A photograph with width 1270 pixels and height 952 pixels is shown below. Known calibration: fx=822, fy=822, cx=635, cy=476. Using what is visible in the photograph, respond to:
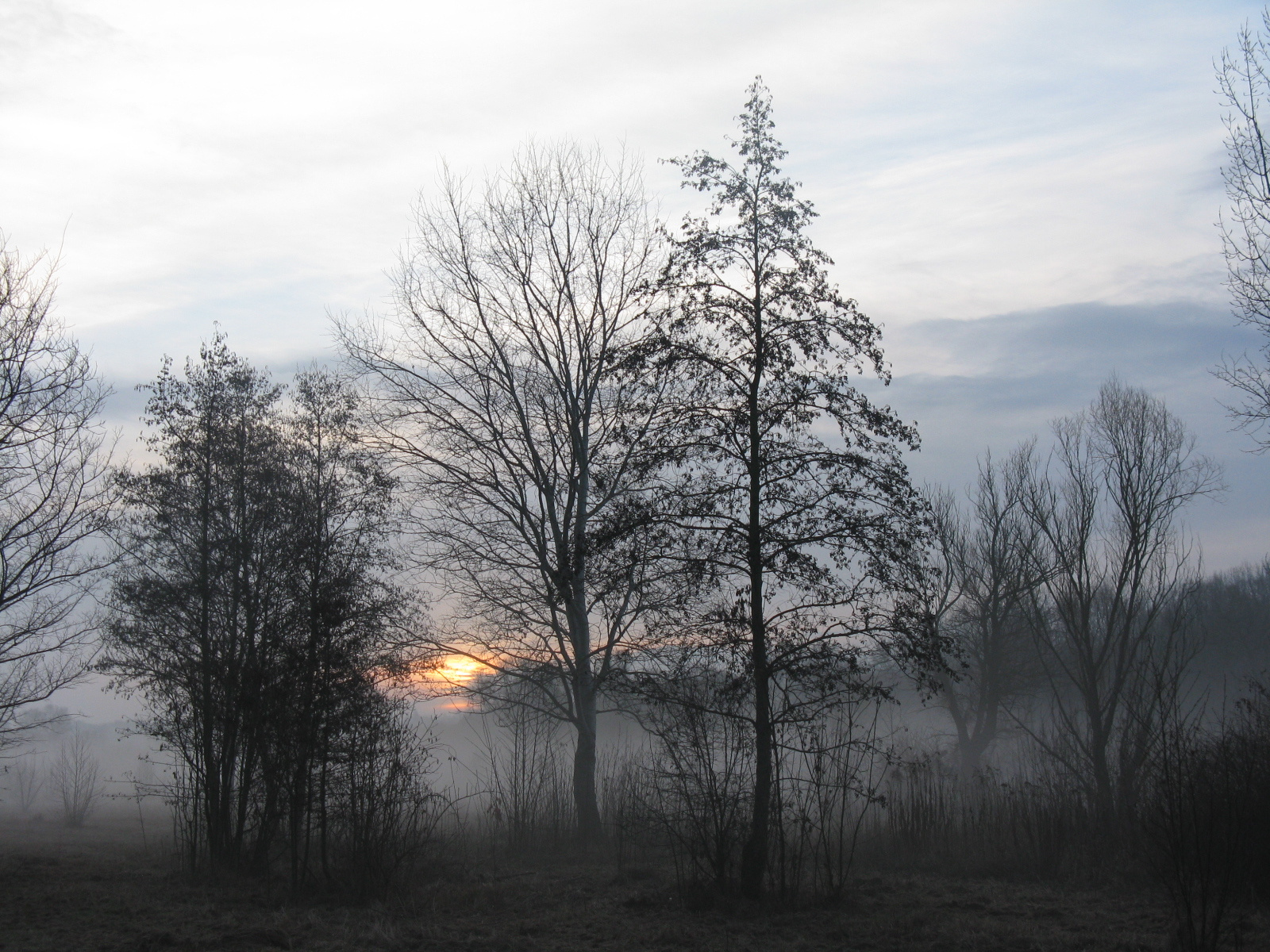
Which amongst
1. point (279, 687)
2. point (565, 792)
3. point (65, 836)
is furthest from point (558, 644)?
point (65, 836)

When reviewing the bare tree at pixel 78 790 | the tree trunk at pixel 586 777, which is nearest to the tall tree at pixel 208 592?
the tree trunk at pixel 586 777

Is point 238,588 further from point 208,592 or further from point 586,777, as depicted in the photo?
point 586,777

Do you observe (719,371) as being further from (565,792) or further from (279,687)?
(565,792)

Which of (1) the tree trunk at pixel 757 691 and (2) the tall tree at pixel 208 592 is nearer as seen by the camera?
(1) the tree trunk at pixel 757 691

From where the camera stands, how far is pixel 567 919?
9.67 metres


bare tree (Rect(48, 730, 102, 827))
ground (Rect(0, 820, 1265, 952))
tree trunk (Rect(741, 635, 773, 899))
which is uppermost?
tree trunk (Rect(741, 635, 773, 899))

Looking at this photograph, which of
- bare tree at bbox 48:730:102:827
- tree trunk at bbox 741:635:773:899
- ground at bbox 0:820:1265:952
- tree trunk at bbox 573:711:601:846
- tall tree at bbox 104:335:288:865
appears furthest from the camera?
bare tree at bbox 48:730:102:827

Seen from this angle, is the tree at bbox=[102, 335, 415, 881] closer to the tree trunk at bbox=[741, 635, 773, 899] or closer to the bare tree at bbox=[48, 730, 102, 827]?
the tree trunk at bbox=[741, 635, 773, 899]

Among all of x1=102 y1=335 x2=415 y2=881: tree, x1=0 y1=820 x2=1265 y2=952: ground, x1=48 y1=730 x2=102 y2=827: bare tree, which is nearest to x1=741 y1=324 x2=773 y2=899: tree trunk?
x1=0 y1=820 x2=1265 y2=952: ground

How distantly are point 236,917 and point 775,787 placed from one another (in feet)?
21.3

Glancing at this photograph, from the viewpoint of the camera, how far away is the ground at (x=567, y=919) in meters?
8.39

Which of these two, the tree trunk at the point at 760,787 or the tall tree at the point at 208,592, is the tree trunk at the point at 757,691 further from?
the tall tree at the point at 208,592

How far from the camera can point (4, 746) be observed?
16750mm

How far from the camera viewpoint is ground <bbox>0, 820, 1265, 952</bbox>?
8391 millimetres
